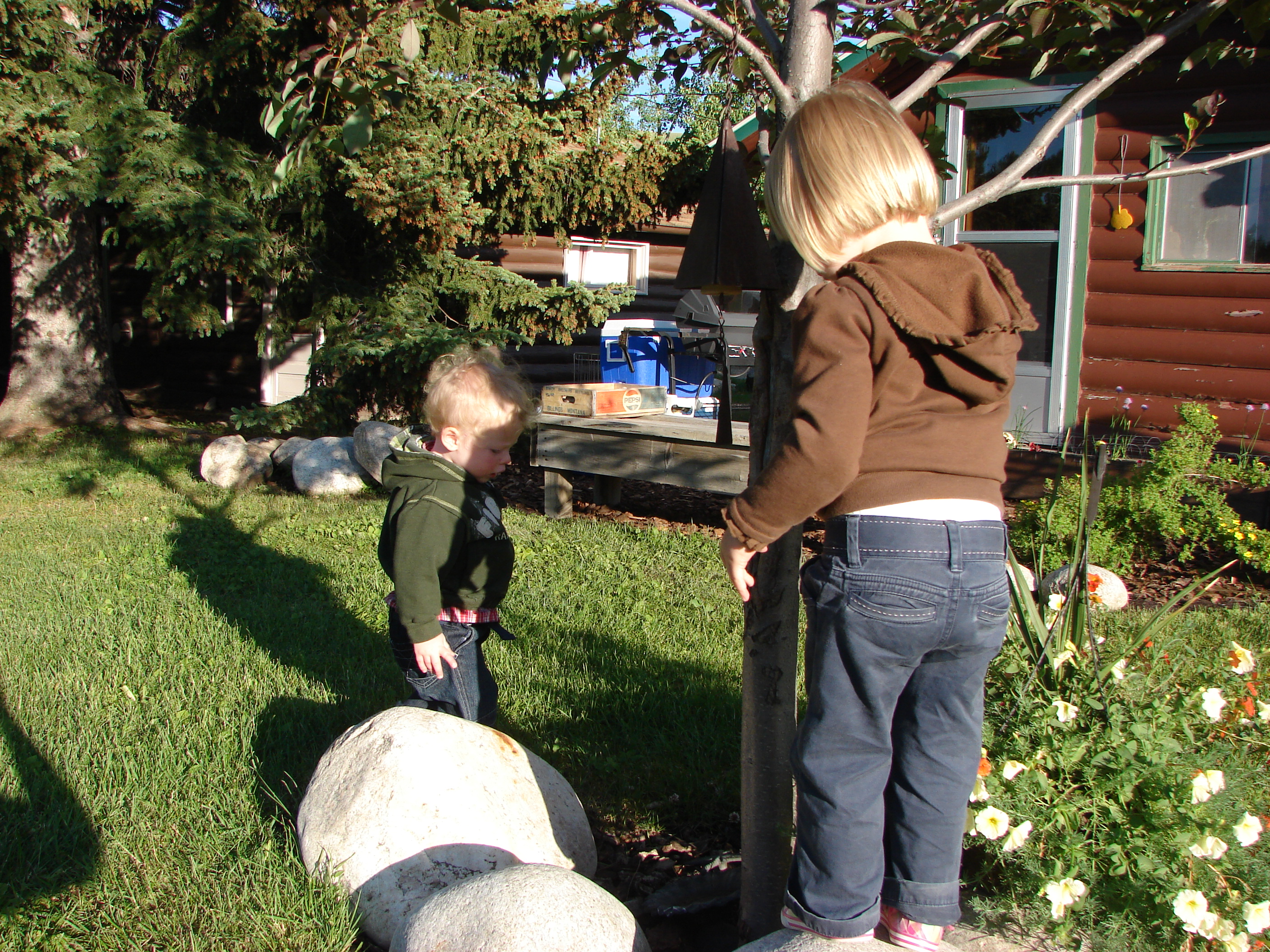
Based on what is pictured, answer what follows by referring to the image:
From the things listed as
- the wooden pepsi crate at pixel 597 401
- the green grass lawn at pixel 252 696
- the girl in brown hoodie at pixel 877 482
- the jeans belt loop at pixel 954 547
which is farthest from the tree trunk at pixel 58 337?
the jeans belt loop at pixel 954 547

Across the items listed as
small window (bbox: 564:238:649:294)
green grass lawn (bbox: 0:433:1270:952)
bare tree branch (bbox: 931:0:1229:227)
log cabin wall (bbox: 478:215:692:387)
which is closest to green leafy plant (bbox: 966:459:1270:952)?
green grass lawn (bbox: 0:433:1270:952)

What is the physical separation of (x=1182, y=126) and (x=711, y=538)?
4160mm

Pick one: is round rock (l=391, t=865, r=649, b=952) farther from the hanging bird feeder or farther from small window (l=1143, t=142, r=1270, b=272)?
small window (l=1143, t=142, r=1270, b=272)

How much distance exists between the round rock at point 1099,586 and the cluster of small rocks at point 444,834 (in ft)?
5.21

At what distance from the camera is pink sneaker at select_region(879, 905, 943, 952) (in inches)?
72.8

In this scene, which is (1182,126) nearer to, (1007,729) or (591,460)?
(591,460)

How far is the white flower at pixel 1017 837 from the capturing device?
2.05 metres

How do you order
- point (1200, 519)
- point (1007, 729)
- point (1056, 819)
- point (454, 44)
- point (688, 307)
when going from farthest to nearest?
point (688, 307), point (454, 44), point (1200, 519), point (1007, 729), point (1056, 819)

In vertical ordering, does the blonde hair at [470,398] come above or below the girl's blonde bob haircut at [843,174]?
below

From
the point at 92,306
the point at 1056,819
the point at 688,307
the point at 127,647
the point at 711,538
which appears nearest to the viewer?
the point at 1056,819

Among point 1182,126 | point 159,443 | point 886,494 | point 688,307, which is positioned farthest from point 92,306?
point 886,494

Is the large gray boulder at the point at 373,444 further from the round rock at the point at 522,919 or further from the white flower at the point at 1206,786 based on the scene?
the white flower at the point at 1206,786

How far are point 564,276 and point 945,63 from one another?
10908mm

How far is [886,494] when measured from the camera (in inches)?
66.0
